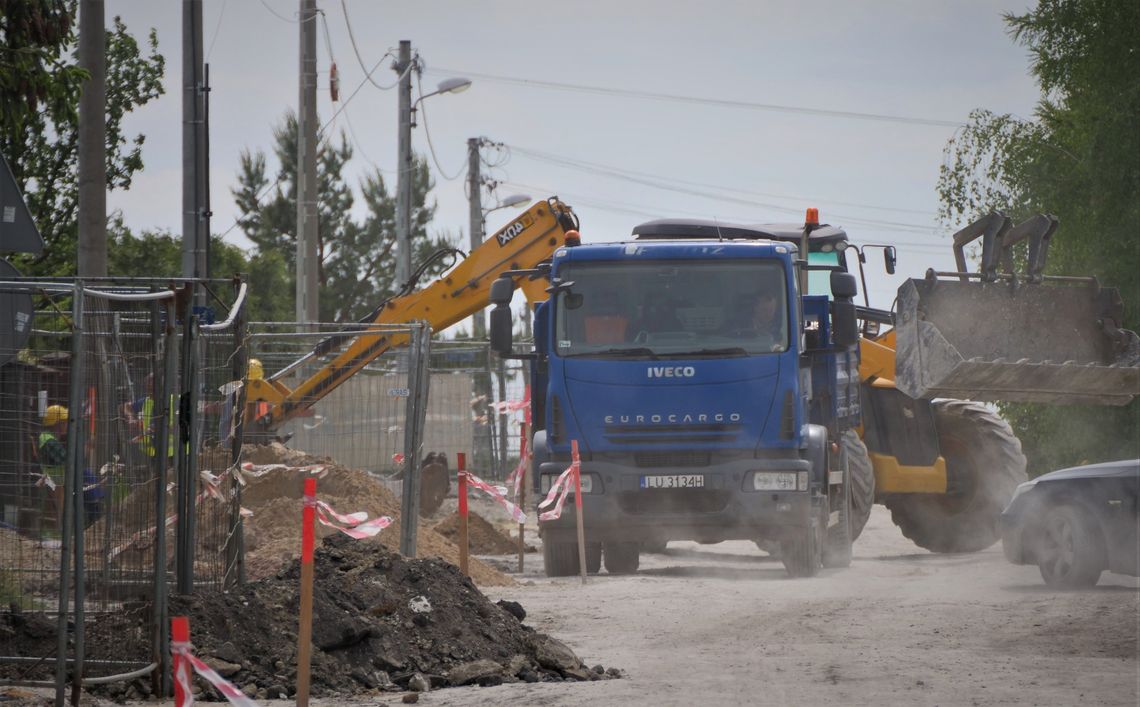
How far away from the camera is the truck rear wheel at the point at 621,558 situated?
680 inches

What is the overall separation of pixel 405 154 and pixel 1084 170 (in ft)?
48.0

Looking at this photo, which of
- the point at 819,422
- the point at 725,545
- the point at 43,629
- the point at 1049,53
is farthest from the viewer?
the point at 1049,53

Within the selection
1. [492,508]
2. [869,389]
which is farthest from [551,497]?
[492,508]

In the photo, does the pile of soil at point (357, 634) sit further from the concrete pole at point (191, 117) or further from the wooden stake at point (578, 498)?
the concrete pole at point (191, 117)

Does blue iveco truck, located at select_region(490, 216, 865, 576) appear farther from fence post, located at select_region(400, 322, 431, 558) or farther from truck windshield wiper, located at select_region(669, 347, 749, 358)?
fence post, located at select_region(400, 322, 431, 558)

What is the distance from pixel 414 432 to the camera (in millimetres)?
13961

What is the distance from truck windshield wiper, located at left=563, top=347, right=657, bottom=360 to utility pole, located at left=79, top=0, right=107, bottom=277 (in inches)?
195

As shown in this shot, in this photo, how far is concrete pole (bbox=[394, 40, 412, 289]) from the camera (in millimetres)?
35312

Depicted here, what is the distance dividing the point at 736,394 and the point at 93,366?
789 centimetres

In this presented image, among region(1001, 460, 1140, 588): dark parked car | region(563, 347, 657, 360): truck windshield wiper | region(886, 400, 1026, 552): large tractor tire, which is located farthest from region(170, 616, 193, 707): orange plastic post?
region(886, 400, 1026, 552): large tractor tire

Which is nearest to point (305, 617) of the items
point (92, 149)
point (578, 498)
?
point (578, 498)

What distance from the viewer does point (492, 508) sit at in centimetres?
2906

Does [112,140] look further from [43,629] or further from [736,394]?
[43,629]

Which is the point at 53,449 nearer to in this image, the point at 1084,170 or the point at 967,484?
the point at 967,484
